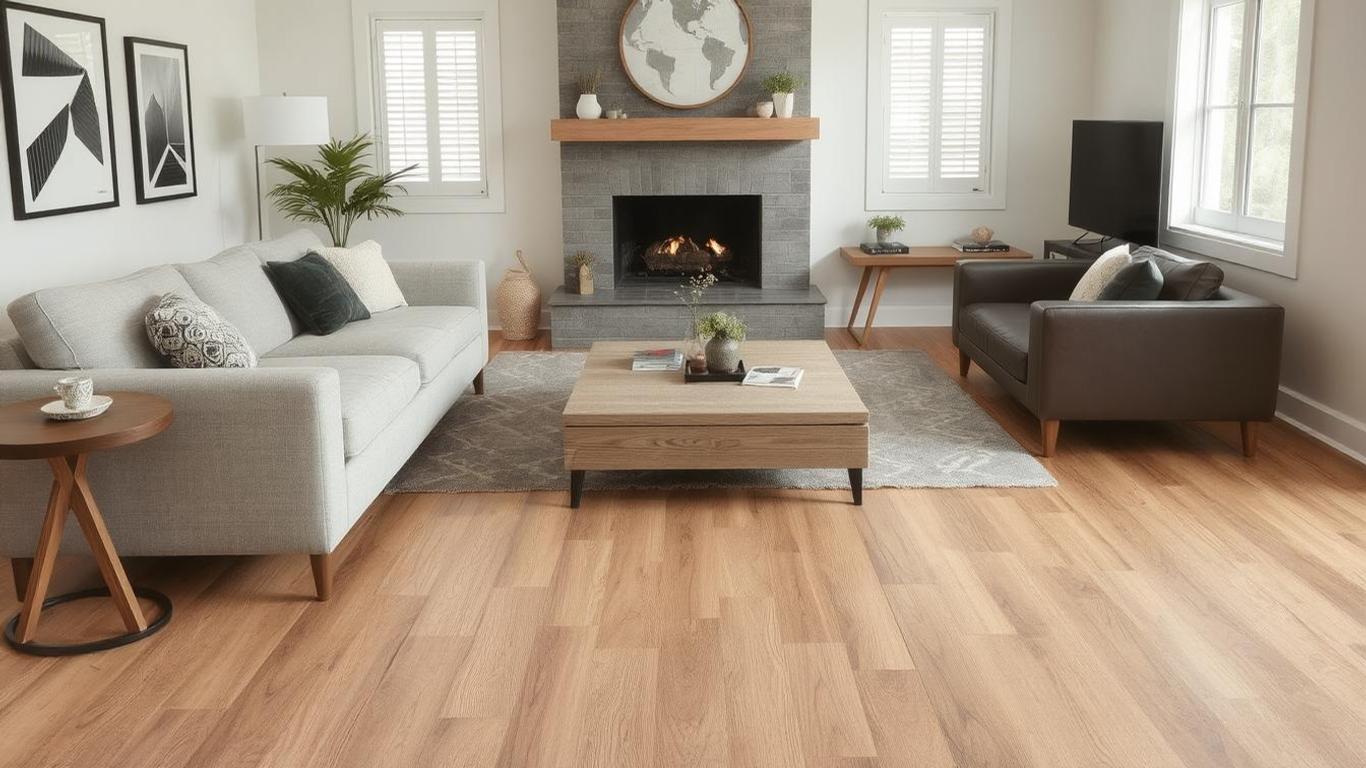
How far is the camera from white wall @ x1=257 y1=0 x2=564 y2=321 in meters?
7.64

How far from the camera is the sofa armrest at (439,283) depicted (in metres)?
6.02

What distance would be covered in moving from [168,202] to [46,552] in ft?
11.6

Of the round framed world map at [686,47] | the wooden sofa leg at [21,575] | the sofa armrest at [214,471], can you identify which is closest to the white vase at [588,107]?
the round framed world map at [686,47]

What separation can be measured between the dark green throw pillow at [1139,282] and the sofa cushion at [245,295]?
3323mm

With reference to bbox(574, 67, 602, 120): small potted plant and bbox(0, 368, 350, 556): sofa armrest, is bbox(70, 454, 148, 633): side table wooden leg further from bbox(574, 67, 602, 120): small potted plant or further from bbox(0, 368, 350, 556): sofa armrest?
bbox(574, 67, 602, 120): small potted plant

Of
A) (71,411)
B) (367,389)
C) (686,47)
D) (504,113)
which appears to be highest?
(686,47)

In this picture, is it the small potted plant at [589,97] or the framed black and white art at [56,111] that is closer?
the framed black and white art at [56,111]

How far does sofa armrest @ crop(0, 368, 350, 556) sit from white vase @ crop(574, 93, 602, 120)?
4.07 metres

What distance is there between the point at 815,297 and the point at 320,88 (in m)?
3.29

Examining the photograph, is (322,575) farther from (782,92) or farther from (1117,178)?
(1117,178)

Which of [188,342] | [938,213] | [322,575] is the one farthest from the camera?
[938,213]

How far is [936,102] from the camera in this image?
25.5ft

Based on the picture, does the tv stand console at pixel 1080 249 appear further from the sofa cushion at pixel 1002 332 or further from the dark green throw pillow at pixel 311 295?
the dark green throw pillow at pixel 311 295

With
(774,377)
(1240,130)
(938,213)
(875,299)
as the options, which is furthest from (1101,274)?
(938,213)
